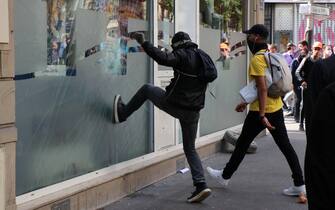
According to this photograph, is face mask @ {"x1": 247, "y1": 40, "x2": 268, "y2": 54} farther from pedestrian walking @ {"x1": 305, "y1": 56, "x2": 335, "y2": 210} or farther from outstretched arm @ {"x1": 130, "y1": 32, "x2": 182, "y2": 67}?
pedestrian walking @ {"x1": 305, "y1": 56, "x2": 335, "y2": 210}

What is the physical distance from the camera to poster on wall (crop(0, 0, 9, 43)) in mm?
4484

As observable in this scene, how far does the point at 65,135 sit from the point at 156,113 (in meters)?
1.88

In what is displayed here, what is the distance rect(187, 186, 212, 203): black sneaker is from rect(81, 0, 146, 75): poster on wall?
4.72ft

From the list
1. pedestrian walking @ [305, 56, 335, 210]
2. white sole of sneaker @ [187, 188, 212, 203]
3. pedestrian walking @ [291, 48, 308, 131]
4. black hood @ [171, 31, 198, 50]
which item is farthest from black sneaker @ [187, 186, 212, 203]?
pedestrian walking @ [291, 48, 308, 131]

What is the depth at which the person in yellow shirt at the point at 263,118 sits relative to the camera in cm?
639

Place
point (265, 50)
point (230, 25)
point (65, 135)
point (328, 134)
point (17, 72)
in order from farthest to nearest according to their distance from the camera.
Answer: point (230, 25) → point (265, 50) → point (65, 135) → point (17, 72) → point (328, 134)

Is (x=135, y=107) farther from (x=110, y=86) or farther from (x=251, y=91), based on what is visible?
(x=251, y=91)

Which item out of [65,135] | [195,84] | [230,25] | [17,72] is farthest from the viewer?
[230,25]

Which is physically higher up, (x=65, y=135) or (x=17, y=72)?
(x=17, y=72)

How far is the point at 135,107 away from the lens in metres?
6.41

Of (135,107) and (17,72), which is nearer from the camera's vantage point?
(17,72)

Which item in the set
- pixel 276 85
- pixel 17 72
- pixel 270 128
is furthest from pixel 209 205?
pixel 17 72

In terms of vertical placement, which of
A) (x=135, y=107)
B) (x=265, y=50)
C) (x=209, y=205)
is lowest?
(x=209, y=205)

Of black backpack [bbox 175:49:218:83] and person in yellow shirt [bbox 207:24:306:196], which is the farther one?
person in yellow shirt [bbox 207:24:306:196]
